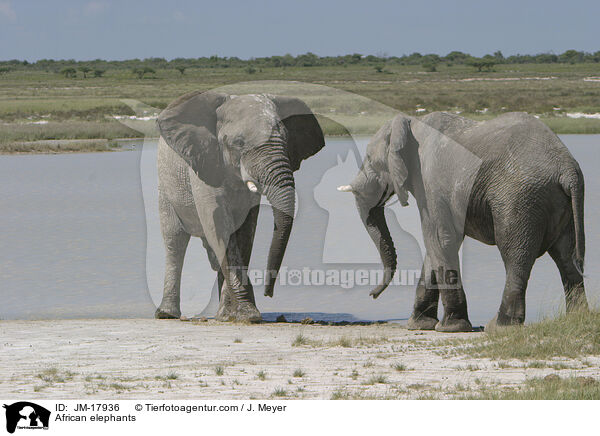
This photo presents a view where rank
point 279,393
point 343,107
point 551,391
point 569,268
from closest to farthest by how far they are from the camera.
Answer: point 551,391
point 279,393
point 569,268
point 343,107

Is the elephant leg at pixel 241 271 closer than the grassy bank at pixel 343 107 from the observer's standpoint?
Yes

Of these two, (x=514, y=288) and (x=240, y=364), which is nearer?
(x=240, y=364)

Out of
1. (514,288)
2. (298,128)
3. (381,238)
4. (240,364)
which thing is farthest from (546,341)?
(298,128)

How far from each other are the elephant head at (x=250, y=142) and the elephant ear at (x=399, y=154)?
91 centimetres

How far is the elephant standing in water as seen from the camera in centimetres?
909

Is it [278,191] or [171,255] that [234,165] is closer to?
[278,191]

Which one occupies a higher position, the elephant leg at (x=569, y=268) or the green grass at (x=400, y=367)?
the elephant leg at (x=569, y=268)

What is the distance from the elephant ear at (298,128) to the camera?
986 cm

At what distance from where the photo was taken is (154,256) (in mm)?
14289

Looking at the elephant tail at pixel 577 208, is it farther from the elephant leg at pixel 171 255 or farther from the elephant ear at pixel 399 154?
the elephant leg at pixel 171 255

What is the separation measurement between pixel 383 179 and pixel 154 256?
5341 millimetres

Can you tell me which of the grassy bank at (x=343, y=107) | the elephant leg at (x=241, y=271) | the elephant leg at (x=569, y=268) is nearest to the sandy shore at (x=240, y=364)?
the elephant leg at (x=241, y=271)

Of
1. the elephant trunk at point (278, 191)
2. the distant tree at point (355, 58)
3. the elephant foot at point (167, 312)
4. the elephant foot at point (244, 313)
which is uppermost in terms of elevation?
the distant tree at point (355, 58)

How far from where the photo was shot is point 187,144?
9.84m
